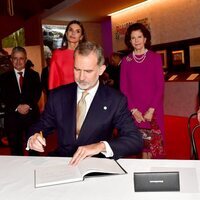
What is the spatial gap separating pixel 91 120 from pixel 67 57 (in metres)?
1.33

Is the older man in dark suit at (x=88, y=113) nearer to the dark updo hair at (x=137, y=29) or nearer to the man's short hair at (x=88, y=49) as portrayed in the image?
the man's short hair at (x=88, y=49)

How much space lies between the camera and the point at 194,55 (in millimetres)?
7008

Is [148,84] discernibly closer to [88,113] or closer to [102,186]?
[88,113]

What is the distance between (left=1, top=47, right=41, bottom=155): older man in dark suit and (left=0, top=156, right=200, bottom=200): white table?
2.20 m

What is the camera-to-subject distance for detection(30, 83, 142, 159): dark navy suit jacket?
1982 millimetres

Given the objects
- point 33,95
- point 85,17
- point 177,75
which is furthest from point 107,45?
point 33,95

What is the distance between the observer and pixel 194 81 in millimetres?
6750

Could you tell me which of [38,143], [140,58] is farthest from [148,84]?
[38,143]

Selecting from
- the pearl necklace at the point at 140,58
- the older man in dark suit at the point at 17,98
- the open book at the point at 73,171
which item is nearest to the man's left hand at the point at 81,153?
the open book at the point at 73,171

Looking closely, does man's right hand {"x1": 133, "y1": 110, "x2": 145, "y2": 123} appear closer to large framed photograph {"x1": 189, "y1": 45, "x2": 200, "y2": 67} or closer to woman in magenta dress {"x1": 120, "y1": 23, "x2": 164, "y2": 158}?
woman in magenta dress {"x1": 120, "y1": 23, "x2": 164, "y2": 158}

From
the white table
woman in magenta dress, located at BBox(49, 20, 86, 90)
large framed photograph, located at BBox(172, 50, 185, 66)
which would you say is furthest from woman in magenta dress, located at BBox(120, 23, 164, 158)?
large framed photograph, located at BBox(172, 50, 185, 66)

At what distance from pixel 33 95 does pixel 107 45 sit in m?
7.86

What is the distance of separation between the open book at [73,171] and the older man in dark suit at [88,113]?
10.6 inches

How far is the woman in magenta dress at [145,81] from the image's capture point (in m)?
3.26
